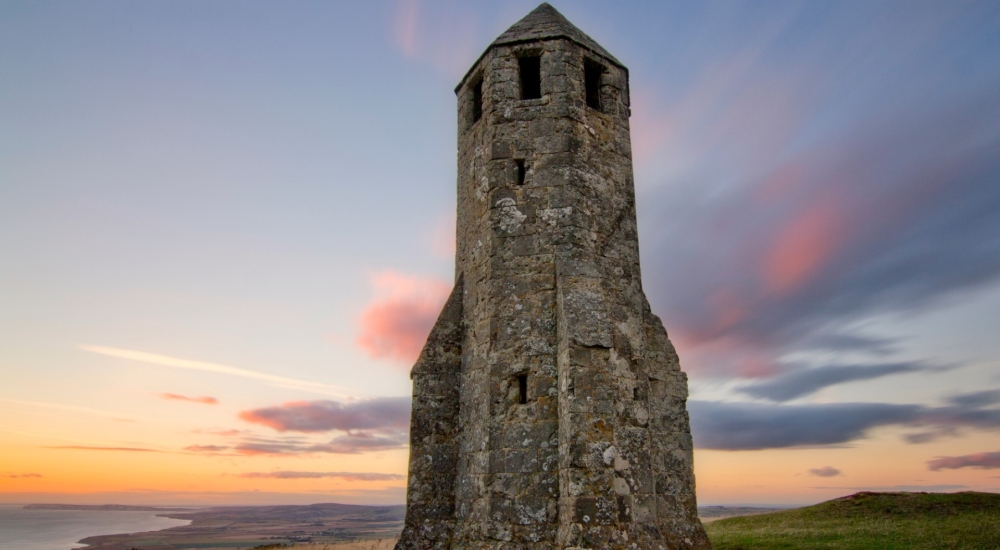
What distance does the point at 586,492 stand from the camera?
23.4 ft

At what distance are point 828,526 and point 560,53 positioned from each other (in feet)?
44.0

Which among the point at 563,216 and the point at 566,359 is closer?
the point at 566,359

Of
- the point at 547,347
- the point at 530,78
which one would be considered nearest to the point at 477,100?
the point at 530,78

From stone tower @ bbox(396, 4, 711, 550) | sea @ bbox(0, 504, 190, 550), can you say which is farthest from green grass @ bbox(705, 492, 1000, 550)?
sea @ bbox(0, 504, 190, 550)

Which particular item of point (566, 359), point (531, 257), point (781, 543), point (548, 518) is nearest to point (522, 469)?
point (548, 518)

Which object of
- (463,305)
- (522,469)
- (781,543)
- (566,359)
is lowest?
(781,543)

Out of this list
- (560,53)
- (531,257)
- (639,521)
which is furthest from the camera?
(560,53)

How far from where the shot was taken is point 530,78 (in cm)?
1059

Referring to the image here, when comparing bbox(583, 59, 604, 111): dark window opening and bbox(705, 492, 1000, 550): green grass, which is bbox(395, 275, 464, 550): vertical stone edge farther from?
bbox(705, 492, 1000, 550): green grass

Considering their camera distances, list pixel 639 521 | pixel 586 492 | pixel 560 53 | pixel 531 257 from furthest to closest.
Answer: pixel 560 53, pixel 531 257, pixel 639 521, pixel 586 492

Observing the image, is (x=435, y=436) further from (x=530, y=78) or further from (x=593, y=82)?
(x=593, y=82)

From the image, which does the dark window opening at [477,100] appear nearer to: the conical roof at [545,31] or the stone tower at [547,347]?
the stone tower at [547,347]

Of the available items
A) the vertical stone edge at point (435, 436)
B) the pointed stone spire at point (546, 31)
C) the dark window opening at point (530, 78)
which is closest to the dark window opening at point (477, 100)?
the dark window opening at point (530, 78)

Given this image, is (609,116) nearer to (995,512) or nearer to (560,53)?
(560,53)
